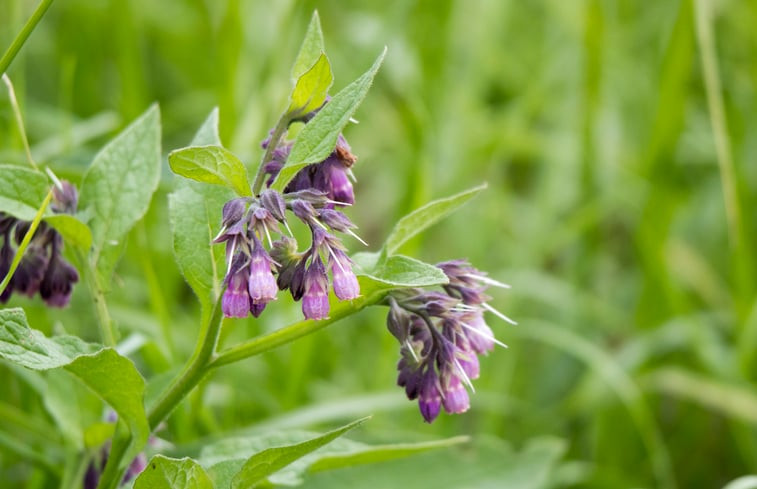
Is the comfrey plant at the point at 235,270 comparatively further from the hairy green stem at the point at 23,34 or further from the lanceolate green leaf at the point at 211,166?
the hairy green stem at the point at 23,34

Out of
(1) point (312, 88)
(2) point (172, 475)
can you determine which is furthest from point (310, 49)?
(2) point (172, 475)

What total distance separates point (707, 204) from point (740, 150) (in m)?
0.71

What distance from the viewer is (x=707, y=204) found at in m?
4.72

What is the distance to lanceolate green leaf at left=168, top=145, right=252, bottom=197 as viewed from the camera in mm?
1474

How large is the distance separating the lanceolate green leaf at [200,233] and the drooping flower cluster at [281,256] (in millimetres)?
186

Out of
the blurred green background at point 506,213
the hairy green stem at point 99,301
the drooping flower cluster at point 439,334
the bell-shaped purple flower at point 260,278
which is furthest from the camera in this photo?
the blurred green background at point 506,213

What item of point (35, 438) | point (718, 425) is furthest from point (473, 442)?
point (718, 425)

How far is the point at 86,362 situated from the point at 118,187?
578 mm

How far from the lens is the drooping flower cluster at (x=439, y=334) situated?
1.71 m

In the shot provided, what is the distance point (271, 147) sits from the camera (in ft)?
5.41

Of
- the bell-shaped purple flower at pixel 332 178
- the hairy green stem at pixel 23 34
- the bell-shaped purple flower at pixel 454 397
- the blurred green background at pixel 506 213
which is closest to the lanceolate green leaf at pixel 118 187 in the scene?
the blurred green background at pixel 506 213

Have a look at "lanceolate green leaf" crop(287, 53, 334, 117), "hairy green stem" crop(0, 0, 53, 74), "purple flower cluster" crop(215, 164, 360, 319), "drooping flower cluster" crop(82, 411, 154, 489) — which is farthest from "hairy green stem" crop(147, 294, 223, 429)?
"hairy green stem" crop(0, 0, 53, 74)

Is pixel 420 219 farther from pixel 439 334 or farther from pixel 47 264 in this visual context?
pixel 47 264

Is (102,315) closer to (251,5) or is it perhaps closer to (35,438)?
(35,438)
